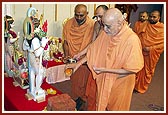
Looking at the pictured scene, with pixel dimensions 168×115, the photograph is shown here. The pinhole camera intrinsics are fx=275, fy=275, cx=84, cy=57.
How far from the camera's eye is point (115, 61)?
7.70 ft

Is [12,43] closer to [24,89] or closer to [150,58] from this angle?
[24,89]

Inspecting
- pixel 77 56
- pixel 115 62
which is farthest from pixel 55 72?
pixel 115 62

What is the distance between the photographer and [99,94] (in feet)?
8.17

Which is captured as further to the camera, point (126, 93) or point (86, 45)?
point (86, 45)

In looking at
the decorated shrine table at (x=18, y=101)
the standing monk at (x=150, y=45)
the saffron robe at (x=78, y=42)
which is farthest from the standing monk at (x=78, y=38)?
the standing monk at (x=150, y=45)

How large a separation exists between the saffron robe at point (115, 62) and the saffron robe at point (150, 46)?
145 centimetres

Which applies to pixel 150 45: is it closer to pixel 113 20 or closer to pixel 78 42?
pixel 78 42

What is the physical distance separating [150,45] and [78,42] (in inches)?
50.1

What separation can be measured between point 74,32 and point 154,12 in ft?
4.24

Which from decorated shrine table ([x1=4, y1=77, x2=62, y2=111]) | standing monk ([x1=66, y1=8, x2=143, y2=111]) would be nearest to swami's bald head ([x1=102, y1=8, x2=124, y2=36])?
standing monk ([x1=66, y1=8, x2=143, y2=111])

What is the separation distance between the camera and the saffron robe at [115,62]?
228cm

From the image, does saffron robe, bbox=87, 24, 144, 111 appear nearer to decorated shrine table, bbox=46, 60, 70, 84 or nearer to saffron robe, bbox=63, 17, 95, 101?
saffron robe, bbox=63, 17, 95, 101

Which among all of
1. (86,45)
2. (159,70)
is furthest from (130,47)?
(159,70)

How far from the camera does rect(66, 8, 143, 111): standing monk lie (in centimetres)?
227
